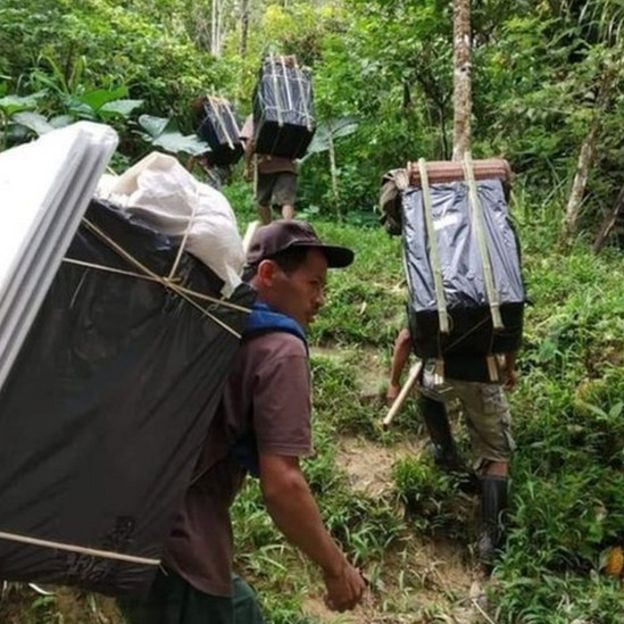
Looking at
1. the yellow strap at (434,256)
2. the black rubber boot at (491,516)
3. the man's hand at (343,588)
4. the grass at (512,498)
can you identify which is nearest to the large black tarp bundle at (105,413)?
the man's hand at (343,588)

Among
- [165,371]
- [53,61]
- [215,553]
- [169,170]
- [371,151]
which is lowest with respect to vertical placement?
[371,151]

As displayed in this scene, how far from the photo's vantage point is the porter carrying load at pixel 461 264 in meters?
3.24

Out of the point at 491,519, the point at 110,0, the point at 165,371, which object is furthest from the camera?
the point at 110,0

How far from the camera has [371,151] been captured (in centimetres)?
959

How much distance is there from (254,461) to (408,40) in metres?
7.88

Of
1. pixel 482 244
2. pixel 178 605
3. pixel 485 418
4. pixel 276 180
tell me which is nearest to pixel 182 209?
pixel 178 605

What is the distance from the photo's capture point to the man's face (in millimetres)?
1969

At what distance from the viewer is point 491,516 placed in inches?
141

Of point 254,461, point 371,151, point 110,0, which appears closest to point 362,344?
point 254,461

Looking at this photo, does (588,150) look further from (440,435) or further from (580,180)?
(440,435)

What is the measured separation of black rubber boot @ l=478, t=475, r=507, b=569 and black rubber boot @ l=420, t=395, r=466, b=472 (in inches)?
14.7

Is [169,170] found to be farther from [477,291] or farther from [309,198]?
[309,198]

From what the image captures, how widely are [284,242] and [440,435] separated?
2.34 meters

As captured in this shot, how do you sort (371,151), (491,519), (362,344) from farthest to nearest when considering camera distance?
(371,151) → (362,344) → (491,519)
